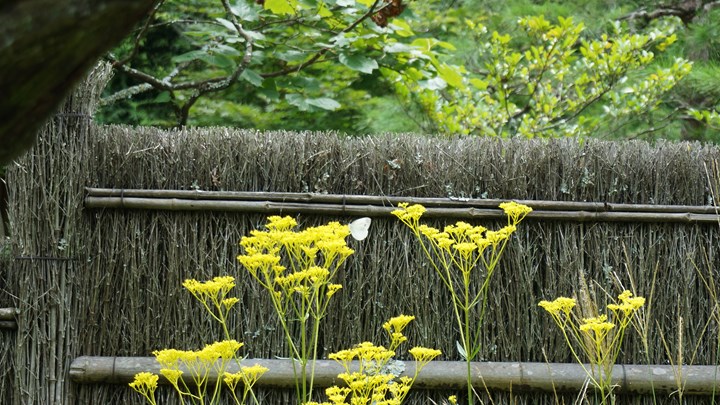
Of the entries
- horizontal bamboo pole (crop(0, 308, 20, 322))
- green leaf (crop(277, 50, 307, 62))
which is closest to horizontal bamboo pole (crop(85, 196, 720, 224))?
horizontal bamboo pole (crop(0, 308, 20, 322))

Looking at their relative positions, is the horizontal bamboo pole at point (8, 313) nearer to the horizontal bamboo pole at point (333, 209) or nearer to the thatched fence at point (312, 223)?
the thatched fence at point (312, 223)

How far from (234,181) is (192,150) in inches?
8.4

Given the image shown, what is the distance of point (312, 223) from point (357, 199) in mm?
214

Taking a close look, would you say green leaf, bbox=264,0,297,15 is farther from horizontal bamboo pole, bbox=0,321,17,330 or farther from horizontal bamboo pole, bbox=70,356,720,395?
horizontal bamboo pole, bbox=0,321,17,330

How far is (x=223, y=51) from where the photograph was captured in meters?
4.25

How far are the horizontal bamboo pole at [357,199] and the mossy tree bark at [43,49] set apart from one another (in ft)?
8.66

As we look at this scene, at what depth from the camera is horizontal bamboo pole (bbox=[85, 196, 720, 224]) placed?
3.35m

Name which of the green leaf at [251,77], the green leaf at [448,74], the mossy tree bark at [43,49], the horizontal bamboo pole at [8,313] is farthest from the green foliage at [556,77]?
the mossy tree bark at [43,49]

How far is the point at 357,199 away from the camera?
3.43 meters

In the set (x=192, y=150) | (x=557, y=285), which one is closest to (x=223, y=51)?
(x=192, y=150)

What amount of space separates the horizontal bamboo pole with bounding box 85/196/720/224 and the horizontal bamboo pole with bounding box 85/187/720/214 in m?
0.02

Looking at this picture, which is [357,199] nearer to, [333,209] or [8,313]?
[333,209]

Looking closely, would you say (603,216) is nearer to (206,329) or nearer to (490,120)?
(206,329)

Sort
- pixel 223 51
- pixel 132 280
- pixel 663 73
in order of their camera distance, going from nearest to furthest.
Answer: pixel 132 280
pixel 223 51
pixel 663 73
